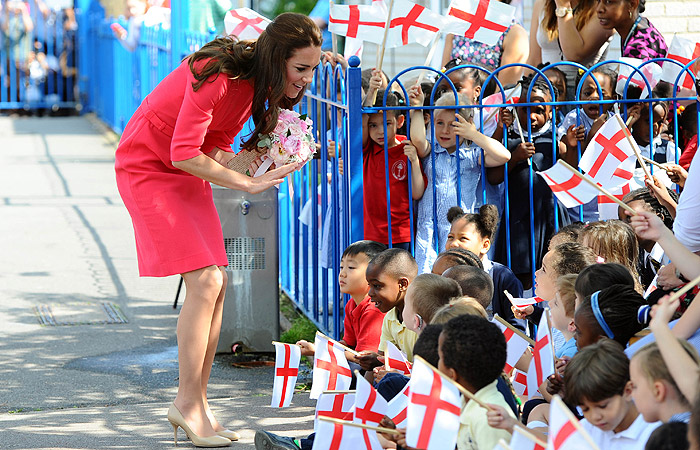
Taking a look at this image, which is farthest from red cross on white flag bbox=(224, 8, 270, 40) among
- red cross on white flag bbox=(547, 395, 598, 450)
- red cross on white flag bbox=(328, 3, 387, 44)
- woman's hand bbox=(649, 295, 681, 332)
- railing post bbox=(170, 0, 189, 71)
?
red cross on white flag bbox=(547, 395, 598, 450)

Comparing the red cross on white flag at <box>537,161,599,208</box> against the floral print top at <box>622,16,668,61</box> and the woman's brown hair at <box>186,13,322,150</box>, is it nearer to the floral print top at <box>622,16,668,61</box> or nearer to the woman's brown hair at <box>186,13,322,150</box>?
the woman's brown hair at <box>186,13,322,150</box>

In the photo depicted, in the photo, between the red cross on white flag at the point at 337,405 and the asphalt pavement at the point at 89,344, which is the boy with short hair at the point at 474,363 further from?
the asphalt pavement at the point at 89,344

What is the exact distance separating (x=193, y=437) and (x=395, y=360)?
3.29 ft

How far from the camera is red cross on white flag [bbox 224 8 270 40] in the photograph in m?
6.52

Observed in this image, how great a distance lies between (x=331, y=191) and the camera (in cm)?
599

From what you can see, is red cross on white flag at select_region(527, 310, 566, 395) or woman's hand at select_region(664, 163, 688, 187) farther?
woman's hand at select_region(664, 163, 688, 187)

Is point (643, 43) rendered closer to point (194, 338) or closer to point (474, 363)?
point (194, 338)

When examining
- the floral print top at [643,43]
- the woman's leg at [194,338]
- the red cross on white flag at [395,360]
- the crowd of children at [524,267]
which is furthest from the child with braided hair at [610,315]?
the floral print top at [643,43]

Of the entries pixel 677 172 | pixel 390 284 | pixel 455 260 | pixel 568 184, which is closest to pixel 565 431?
pixel 390 284

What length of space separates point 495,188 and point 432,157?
50 cm

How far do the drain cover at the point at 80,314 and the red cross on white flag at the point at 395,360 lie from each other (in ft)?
11.0

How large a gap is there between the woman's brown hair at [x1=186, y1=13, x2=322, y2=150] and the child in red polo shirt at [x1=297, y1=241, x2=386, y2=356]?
953mm

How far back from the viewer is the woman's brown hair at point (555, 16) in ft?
22.2

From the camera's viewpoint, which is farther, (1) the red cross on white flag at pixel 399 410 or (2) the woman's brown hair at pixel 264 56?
(2) the woman's brown hair at pixel 264 56
